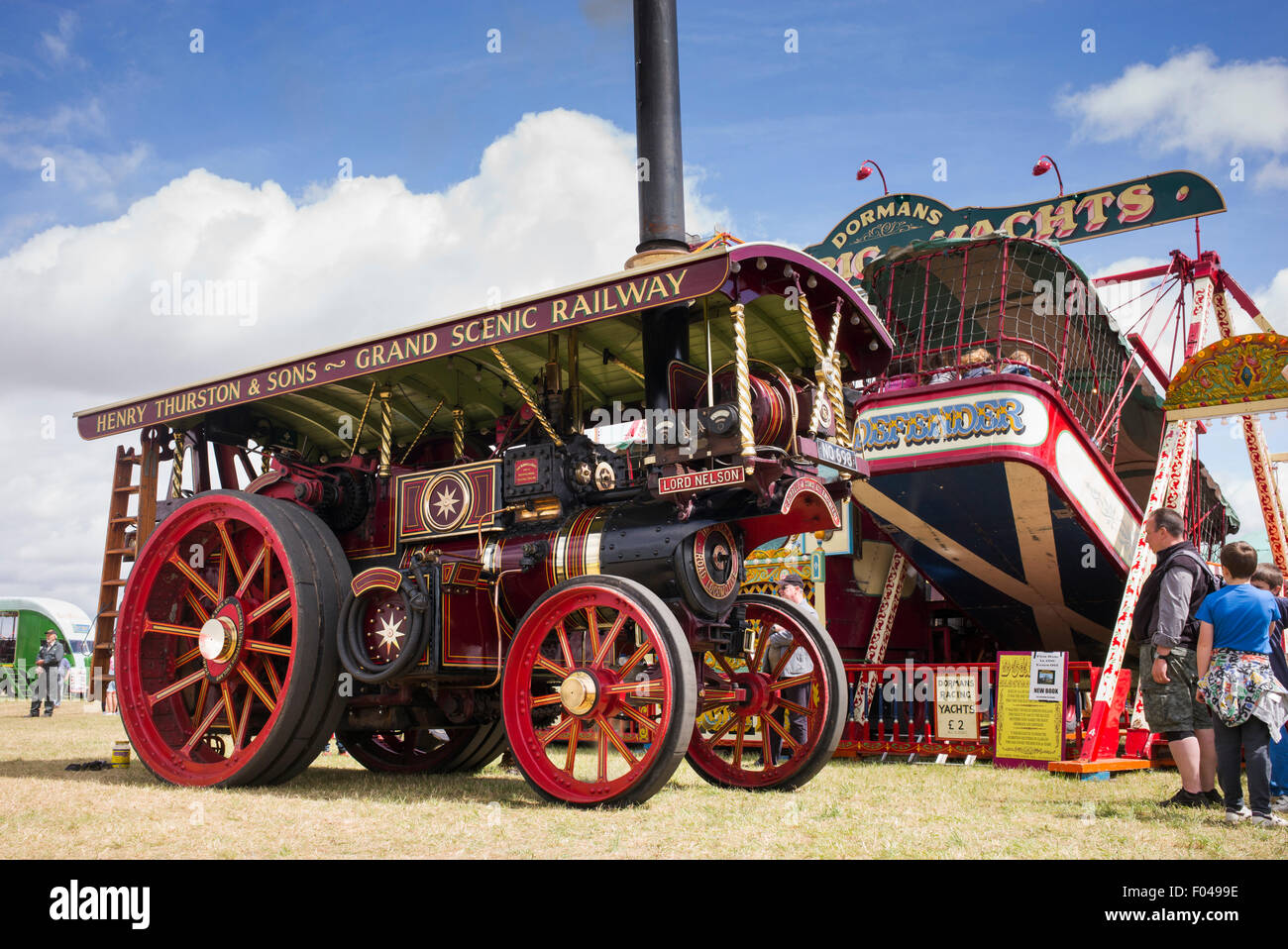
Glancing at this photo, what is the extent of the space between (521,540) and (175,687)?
2.58 meters

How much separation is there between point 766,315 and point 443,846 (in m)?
3.65

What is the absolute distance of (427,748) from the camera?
850cm

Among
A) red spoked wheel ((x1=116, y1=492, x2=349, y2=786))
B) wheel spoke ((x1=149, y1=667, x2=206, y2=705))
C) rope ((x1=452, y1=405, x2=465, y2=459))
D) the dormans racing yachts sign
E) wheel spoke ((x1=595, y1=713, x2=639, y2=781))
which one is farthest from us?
the dormans racing yachts sign

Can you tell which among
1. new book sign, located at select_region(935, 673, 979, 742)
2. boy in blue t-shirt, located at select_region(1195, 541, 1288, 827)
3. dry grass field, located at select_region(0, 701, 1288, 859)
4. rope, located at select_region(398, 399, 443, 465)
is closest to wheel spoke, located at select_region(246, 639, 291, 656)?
dry grass field, located at select_region(0, 701, 1288, 859)

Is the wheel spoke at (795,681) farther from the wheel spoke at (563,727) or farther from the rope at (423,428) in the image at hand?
the rope at (423,428)

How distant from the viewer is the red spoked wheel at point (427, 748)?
805cm

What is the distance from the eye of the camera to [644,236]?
6.80 meters

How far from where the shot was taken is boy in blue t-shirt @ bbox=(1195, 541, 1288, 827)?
16.5ft

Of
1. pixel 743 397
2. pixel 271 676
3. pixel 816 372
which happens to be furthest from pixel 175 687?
pixel 816 372

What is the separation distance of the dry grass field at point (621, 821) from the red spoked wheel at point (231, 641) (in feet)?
0.97

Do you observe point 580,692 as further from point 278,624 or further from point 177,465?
point 177,465

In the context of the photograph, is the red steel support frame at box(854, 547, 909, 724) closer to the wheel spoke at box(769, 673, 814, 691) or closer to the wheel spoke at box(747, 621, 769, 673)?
the wheel spoke at box(747, 621, 769, 673)

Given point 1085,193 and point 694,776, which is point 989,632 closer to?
point 1085,193
